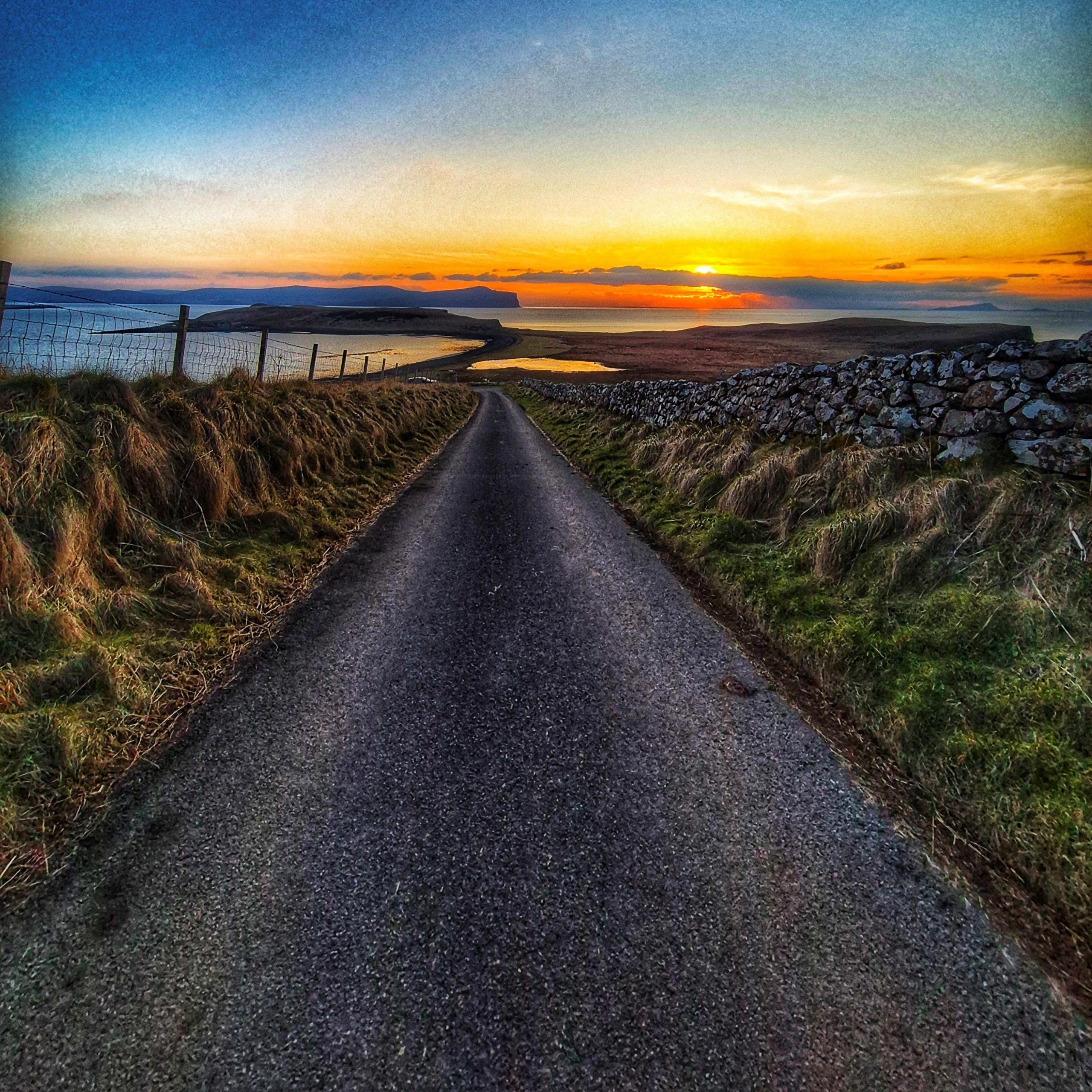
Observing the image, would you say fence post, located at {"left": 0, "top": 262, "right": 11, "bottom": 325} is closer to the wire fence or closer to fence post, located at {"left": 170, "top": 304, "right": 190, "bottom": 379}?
the wire fence

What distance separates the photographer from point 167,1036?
90.0 inches

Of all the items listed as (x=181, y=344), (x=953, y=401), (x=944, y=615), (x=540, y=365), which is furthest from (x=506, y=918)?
(x=540, y=365)

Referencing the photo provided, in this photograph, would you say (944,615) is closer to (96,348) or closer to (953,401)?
(953,401)

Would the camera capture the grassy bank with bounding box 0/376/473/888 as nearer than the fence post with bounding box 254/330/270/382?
Yes

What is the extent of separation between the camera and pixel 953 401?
780 cm

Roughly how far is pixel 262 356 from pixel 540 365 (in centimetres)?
7609

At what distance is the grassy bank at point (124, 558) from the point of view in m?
3.66

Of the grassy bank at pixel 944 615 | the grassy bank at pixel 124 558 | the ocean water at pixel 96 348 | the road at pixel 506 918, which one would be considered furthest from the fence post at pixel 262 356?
the road at pixel 506 918

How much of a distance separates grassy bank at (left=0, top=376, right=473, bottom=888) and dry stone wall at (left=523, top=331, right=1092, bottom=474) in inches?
322

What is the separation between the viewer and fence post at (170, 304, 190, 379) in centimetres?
952

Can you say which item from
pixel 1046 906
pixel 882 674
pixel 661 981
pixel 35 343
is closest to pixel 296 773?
pixel 661 981

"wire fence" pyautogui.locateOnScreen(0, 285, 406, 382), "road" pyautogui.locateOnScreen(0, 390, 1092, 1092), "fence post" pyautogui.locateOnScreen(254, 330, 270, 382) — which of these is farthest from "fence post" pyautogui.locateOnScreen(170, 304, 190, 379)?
"road" pyautogui.locateOnScreen(0, 390, 1092, 1092)

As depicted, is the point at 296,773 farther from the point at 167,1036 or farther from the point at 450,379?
the point at 450,379

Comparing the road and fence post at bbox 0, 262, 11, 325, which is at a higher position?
fence post at bbox 0, 262, 11, 325
